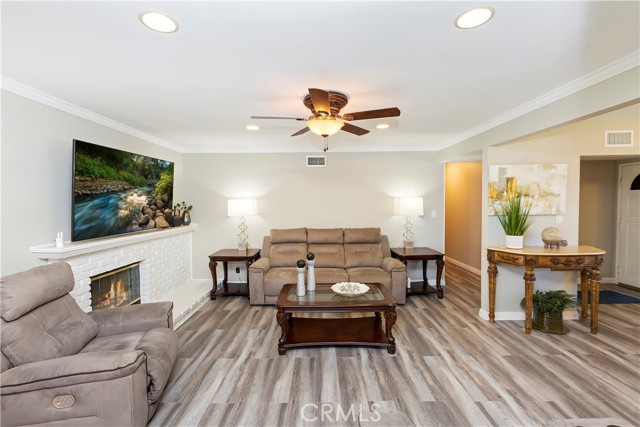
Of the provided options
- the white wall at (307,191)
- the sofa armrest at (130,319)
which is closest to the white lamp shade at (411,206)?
the white wall at (307,191)

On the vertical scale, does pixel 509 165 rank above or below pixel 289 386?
above

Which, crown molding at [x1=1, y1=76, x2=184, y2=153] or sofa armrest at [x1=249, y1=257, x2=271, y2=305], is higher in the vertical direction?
crown molding at [x1=1, y1=76, x2=184, y2=153]

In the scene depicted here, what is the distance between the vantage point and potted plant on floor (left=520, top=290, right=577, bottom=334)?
10.2ft

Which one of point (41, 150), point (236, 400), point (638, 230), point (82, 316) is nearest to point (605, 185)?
point (638, 230)

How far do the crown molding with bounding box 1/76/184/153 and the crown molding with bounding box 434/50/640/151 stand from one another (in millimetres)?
4401

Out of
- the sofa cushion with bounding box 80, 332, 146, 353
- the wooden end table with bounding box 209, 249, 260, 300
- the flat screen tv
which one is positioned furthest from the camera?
the wooden end table with bounding box 209, 249, 260, 300

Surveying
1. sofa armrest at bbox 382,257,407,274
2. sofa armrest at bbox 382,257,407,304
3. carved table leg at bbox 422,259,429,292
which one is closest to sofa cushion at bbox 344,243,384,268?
sofa armrest at bbox 382,257,407,274

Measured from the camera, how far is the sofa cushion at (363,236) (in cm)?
459

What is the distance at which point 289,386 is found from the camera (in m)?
2.27

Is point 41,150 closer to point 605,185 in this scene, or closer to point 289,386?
point 289,386

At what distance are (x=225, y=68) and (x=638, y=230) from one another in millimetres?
6387

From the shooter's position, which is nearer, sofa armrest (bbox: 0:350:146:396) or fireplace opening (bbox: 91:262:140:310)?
sofa armrest (bbox: 0:350:146:396)

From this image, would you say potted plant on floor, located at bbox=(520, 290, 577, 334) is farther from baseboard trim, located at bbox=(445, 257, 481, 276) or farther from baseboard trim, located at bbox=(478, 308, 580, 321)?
baseboard trim, located at bbox=(445, 257, 481, 276)

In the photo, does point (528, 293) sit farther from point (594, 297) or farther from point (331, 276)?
point (331, 276)
